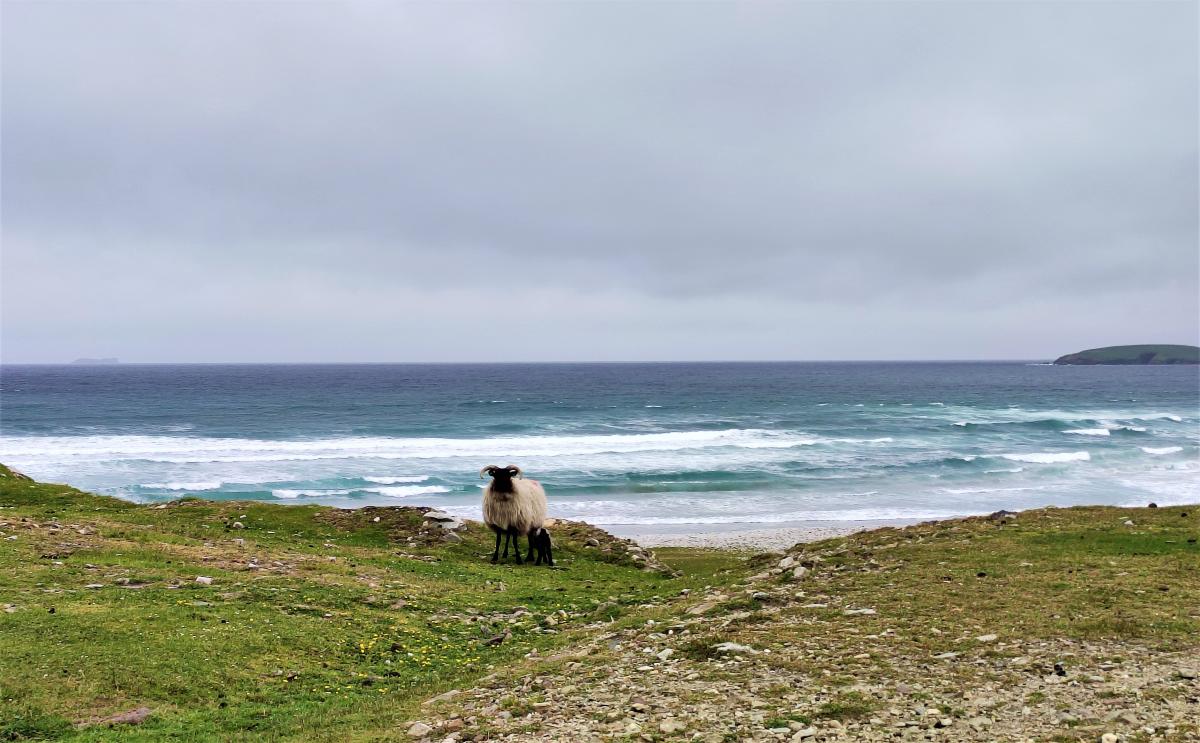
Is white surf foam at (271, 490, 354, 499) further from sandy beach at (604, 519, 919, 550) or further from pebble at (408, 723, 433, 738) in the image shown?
pebble at (408, 723, 433, 738)

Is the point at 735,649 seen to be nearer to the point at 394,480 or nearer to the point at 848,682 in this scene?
the point at 848,682

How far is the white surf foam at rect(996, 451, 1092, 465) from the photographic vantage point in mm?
59156

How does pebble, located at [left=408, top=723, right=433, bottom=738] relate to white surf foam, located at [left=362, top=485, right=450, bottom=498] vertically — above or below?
above

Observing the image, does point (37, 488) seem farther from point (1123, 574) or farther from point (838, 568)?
point (1123, 574)

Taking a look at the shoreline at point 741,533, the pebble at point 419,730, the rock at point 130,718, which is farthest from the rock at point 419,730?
the shoreline at point 741,533

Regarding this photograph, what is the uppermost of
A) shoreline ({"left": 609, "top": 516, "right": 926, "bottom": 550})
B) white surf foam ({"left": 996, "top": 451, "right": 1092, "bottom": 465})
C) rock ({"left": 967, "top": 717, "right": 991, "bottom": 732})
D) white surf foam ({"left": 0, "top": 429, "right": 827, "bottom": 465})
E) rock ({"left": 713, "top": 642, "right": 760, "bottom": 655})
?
rock ({"left": 967, "top": 717, "right": 991, "bottom": 732})

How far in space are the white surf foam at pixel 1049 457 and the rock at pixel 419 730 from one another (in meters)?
64.3

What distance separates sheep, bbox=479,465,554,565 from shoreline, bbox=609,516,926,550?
10917 millimetres

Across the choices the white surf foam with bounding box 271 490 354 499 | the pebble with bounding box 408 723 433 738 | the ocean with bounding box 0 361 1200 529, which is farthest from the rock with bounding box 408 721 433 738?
the white surf foam with bounding box 271 490 354 499

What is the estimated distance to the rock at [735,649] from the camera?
9148 millimetres

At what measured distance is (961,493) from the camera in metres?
47.1

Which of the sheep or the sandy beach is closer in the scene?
the sheep

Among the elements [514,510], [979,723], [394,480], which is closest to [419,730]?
[979,723]

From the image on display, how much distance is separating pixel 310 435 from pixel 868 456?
190 feet
